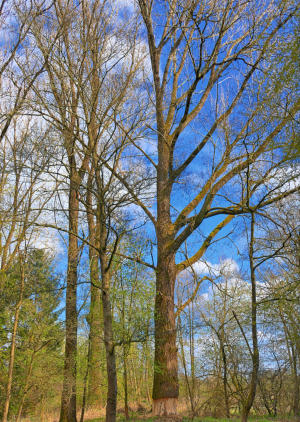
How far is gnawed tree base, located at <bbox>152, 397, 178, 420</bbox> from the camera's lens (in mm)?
7106

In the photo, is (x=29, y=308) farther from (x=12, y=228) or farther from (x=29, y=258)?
(x=12, y=228)

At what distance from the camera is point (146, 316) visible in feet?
27.6

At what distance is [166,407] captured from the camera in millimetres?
7168

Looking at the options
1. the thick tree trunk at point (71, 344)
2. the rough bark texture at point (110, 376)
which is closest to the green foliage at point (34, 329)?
the thick tree trunk at point (71, 344)

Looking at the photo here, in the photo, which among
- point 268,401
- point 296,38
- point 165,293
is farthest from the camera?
point 268,401

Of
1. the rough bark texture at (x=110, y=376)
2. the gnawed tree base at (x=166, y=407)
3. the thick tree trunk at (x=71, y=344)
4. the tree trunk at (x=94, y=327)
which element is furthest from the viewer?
the thick tree trunk at (x=71, y=344)

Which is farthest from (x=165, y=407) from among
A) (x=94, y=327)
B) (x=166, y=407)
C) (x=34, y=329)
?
(x=34, y=329)

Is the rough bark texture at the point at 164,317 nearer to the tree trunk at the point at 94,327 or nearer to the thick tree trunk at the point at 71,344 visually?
the tree trunk at the point at 94,327

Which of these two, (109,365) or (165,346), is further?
(165,346)

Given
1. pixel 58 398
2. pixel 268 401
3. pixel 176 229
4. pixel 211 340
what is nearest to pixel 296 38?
pixel 176 229

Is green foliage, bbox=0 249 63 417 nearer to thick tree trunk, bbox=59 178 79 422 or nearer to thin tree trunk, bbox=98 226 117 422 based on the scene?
thick tree trunk, bbox=59 178 79 422

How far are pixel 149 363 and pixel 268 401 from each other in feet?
18.5

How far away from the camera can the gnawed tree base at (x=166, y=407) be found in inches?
280

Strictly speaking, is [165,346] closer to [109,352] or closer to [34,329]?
[109,352]
